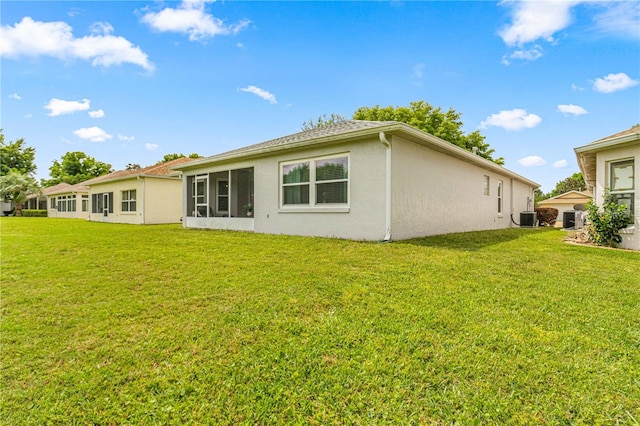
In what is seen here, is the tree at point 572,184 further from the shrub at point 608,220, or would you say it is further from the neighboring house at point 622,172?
the shrub at point 608,220

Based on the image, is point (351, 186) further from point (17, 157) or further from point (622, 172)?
point (17, 157)

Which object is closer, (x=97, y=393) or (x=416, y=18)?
(x=97, y=393)

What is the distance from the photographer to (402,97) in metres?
29.2

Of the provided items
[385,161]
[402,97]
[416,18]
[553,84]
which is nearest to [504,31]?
[416,18]

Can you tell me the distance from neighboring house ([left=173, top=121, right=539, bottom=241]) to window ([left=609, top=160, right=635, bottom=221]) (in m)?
3.68

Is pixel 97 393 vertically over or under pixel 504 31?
under

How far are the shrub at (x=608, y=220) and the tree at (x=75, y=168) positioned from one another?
201ft

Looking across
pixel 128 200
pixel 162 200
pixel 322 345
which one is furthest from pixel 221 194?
pixel 322 345

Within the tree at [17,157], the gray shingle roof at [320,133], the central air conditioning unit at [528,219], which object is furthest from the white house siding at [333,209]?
the tree at [17,157]

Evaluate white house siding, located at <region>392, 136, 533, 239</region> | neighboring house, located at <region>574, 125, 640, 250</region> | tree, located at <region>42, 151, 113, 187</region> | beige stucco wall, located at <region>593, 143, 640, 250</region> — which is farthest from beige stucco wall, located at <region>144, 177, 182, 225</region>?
tree, located at <region>42, 151, 113, 187</region>

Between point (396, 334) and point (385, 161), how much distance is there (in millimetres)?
5413

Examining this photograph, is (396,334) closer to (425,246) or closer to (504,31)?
(425,246)

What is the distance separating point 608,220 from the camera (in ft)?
25.7

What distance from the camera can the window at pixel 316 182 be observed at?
28.0ft
